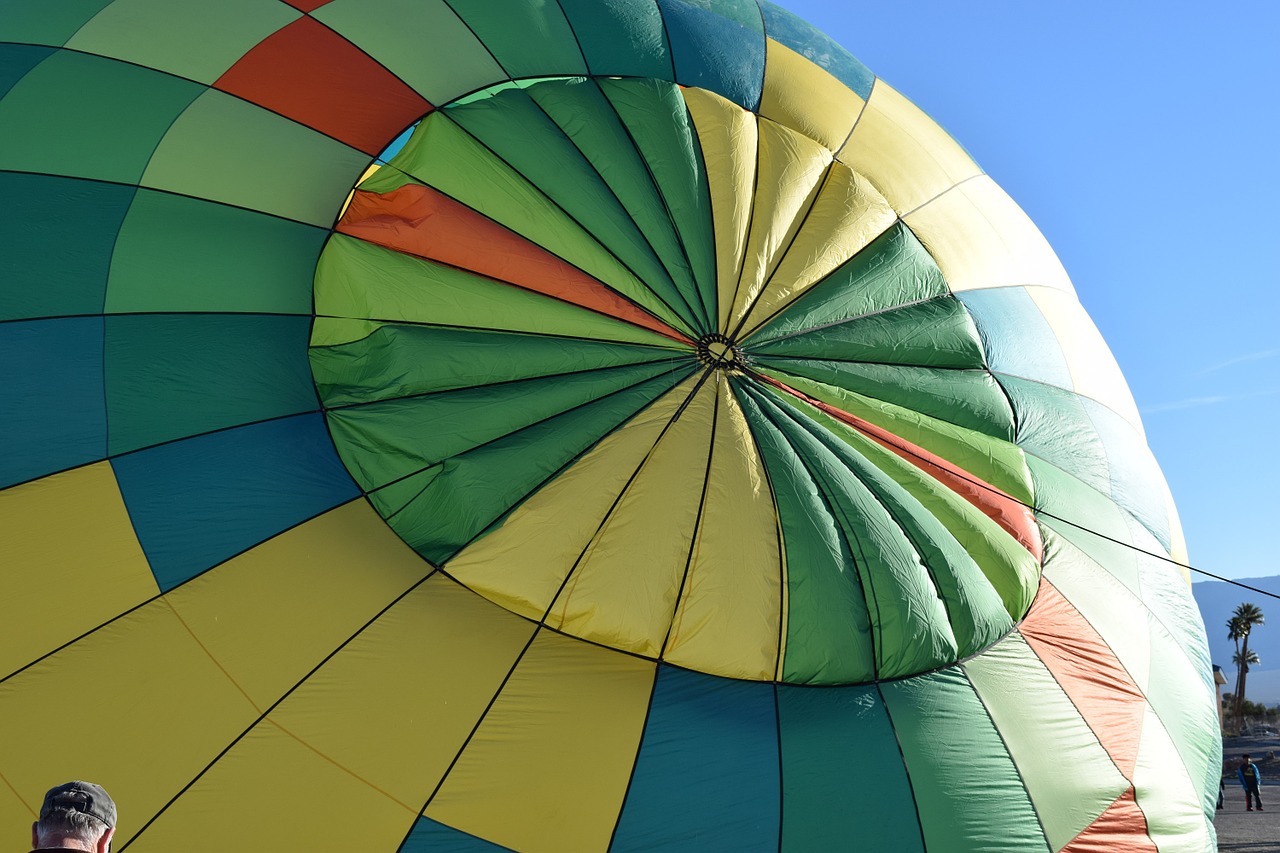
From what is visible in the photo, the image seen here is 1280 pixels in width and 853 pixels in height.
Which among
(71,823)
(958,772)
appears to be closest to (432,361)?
(958,772)

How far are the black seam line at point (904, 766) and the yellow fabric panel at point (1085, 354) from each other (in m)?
3.03

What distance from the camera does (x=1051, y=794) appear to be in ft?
17.3

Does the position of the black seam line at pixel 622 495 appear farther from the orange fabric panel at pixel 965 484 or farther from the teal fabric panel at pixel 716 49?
the teal fabric panel at pixel 716 49

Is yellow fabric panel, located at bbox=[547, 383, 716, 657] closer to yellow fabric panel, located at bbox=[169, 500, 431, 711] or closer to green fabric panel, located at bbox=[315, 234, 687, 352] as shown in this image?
green fabric panel, located at bbox=[315, 234, 687, 352]

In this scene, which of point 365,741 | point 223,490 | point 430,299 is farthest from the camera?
point 430,299

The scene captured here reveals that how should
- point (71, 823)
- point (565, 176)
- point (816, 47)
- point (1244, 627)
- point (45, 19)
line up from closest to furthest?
point (71, 823) < point (565, 176) < point (45, 19) < point (816, 47) < point (1244, 627)

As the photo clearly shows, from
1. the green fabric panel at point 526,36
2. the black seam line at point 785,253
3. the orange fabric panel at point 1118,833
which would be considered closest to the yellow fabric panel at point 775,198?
the black seam line at point 785,253

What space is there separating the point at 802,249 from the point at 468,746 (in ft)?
9.91

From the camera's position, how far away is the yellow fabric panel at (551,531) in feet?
16.1

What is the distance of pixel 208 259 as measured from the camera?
5254mm

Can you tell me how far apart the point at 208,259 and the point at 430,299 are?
97 centimetres

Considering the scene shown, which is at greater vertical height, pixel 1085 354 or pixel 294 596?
pixel 1085 354

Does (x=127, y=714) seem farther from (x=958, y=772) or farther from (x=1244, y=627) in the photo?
(x=1244, y=627)

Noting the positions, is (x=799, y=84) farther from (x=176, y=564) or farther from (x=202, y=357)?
(x=176, y=564)
